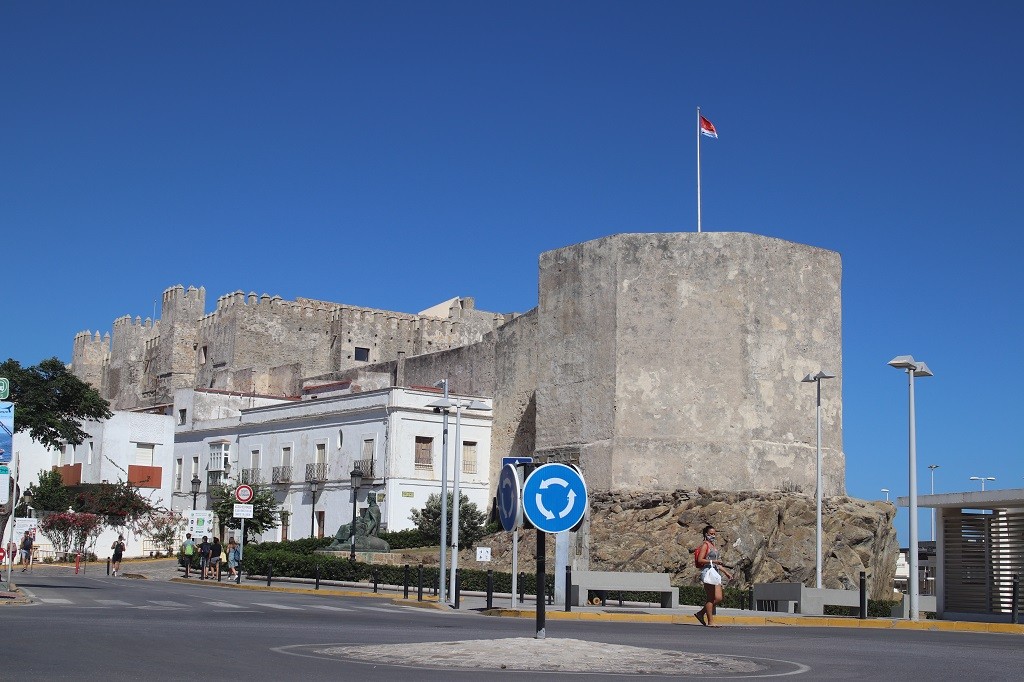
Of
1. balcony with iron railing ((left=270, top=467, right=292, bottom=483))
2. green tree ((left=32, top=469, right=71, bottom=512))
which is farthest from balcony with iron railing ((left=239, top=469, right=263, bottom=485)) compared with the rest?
green tree ((left=32, top=469, right=71, bottom=512))

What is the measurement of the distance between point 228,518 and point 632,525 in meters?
16.0

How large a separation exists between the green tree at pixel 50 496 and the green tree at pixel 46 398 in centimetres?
2943

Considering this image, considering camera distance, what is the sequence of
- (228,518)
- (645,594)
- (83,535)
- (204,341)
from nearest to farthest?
1. (645,594)
2. (228,518)
3. (83,535)
4. (204,341)

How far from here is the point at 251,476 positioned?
53.2 metres

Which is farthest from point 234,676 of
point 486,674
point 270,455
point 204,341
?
point 204,341

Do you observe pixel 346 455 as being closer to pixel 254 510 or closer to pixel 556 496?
pixel 254 510

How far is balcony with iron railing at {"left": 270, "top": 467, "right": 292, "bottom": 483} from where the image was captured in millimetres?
51594

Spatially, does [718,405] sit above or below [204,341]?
below

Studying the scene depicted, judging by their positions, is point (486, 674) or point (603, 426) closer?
point (486, 674)

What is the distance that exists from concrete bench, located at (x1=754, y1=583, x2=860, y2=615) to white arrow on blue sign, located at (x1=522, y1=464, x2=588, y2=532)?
12.9 meters

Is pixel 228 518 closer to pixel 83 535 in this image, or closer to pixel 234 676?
pixel 83 535

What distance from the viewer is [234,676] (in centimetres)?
1002

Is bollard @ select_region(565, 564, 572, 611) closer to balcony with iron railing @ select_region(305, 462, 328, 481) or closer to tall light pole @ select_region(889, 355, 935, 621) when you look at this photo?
tall light pole @ select_region(889, 355, 935, 621)

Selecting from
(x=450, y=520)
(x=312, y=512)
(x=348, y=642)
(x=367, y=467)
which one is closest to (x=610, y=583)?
(x=348, y=642)
